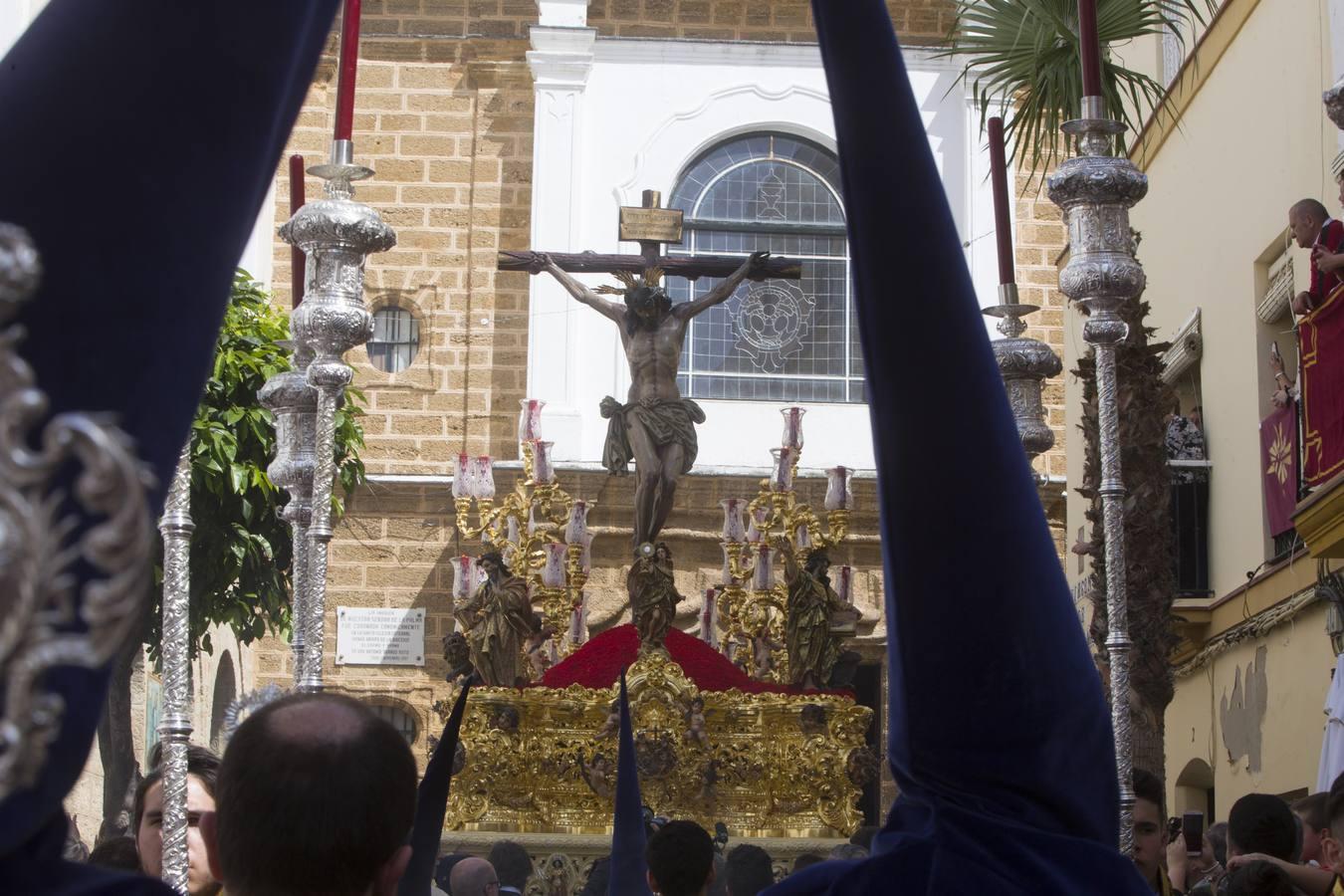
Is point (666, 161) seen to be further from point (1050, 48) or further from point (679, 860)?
point (679, 860)

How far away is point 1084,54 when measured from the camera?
14.9ft

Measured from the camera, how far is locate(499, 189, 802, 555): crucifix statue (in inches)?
356

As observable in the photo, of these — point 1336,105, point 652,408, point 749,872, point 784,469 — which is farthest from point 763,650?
point 1336,105

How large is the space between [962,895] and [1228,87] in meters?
13.4

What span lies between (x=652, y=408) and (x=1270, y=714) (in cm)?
603

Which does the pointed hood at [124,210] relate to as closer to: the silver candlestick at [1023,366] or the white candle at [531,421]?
the silver candlestick at [1023,366]

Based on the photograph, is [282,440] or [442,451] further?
[442,451]

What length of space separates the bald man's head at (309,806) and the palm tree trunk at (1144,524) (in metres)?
7.63

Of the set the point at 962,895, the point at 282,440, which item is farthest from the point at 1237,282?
the point at 962,895

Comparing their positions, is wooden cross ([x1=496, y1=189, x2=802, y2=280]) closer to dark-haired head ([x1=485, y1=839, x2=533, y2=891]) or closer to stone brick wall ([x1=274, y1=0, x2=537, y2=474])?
dark-haired head ([x1=485, y1=839, x2=533, y2=891])

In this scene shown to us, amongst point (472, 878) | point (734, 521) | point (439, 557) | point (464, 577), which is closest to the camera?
point (472, 878)

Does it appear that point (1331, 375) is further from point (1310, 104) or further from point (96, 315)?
point (96, 315)

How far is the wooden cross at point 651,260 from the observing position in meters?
9.30

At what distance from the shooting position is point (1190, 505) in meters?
15.1
